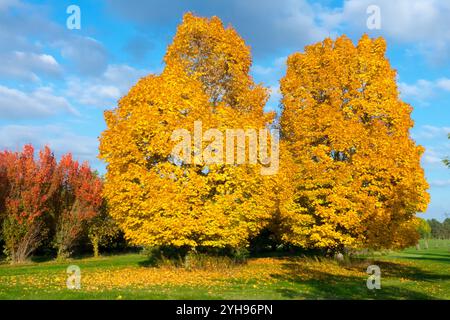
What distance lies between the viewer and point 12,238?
33.3 m

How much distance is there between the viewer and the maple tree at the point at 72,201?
37875 mm

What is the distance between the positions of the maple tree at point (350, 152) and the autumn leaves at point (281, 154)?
0.07 meters

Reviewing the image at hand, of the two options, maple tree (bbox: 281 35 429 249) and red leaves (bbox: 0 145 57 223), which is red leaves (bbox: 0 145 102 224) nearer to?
red leaves (bbox: 0 145 57 223)

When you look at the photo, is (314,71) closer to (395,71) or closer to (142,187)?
(395,71)

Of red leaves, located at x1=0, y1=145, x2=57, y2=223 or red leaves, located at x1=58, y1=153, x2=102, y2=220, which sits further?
red leaves, located at x1=58, y1=153, x2=102, y2=220

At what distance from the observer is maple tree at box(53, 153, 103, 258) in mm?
37875

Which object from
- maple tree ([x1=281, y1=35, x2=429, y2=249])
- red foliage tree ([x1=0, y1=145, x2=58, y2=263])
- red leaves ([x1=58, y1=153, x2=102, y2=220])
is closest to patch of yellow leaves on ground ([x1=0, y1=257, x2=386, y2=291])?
maple tree ([x1=281, y1=35, x2=429, y2=249])

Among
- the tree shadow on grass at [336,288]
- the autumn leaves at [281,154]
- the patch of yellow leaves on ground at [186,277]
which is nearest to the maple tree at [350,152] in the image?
the autumn leaves at [281,154]

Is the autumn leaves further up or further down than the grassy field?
further up

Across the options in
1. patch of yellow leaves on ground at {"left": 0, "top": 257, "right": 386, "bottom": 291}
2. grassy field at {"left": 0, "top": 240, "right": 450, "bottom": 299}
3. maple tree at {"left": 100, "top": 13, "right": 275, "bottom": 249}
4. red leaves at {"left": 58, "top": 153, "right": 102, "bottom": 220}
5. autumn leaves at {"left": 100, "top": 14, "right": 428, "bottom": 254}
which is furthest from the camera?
red leaves at {"left": 58, "top": 153, "right": 102, "bottom": 220}

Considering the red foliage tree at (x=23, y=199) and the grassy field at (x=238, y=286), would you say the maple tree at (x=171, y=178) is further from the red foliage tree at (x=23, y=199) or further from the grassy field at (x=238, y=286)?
the red foliage tree at (x=23, y=199)

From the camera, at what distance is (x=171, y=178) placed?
19.8 metres

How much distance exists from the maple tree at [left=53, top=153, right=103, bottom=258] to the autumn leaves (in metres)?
18.2
